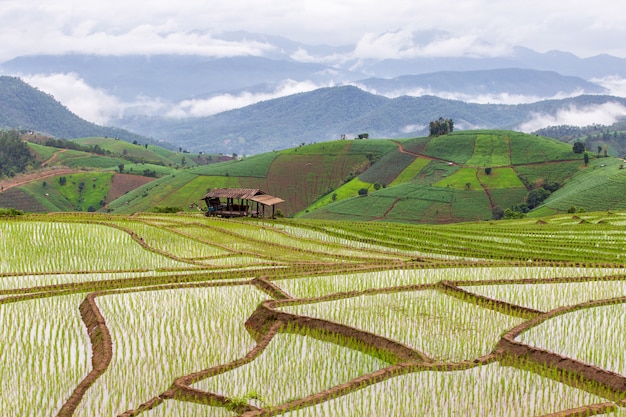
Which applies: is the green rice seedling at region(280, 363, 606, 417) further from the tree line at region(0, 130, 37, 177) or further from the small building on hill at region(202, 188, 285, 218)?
the tree line at region(0, 130, 37, 177)

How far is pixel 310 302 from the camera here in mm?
16000

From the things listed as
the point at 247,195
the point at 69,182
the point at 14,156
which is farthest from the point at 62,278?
the point at 14,156

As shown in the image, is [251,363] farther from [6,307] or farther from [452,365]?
[6,307]

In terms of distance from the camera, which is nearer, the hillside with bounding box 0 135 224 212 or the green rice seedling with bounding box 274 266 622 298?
the green rice seedling with bounding box 274 266 622 298

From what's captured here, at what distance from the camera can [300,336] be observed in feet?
44.3

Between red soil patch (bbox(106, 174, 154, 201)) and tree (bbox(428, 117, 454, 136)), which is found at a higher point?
tree (bbox(428, 117, 454, 136))

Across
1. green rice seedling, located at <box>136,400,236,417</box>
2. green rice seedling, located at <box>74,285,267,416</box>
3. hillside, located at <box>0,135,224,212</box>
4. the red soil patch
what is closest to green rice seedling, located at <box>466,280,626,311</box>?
green rice seedling, located at <box>74,285,267,416</box>

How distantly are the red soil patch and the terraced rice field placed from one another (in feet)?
406

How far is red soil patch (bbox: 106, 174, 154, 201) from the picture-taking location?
144875 millimetres

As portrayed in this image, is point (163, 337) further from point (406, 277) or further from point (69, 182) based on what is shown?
point (69, 182)

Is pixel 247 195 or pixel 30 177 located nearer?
pixel 247 195

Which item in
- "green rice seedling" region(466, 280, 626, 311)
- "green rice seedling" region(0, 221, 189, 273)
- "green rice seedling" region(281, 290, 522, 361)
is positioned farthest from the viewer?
"green rice seedling" region(0, 221, 189, 273)

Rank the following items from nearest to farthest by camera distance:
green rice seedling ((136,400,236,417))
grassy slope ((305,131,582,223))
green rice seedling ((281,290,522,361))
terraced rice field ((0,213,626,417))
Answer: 1. green rice seedling ((136,400,236,417))
2. terraced rice field ((0,213,626,417))
3. green rice seedling ((281,290,522,361))
4. grassy slope ((305,131,582,223))

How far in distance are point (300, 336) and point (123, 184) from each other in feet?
474
